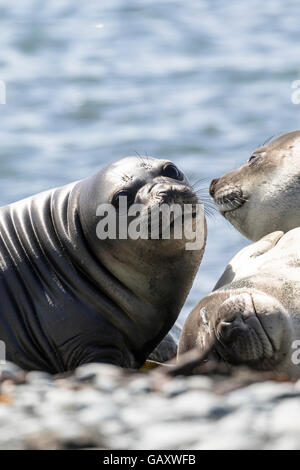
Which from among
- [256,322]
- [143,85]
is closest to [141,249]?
[256,322]

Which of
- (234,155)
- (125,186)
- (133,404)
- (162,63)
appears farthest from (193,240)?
(162,63)

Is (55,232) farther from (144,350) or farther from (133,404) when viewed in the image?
(133,404)

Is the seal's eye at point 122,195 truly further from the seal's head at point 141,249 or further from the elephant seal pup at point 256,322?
the elephant seal pup at point 256,322

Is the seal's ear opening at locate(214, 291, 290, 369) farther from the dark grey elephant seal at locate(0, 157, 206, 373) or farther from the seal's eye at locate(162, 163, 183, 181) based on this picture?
the seal's eye at locate(162, 163, 183, 181)

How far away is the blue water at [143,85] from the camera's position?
15.5m

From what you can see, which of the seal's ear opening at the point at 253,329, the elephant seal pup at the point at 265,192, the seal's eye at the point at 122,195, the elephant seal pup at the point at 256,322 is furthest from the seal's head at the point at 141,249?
the seal's ear opening at the point at 253,329

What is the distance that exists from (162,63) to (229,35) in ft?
5.39

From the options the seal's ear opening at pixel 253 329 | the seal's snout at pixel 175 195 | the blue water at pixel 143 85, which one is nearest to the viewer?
the seal's ear opening at pixel 253 329

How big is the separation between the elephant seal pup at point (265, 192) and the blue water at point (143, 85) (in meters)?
4.51

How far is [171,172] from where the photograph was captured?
6.81 meters

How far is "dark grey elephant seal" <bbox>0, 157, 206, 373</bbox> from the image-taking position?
21.4 ft

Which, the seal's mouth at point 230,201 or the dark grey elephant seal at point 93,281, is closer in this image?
the dark grey elephant seal at point 93,281

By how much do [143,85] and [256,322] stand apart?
13.8 m

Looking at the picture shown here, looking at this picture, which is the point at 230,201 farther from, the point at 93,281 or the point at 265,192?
the point at 93,281
